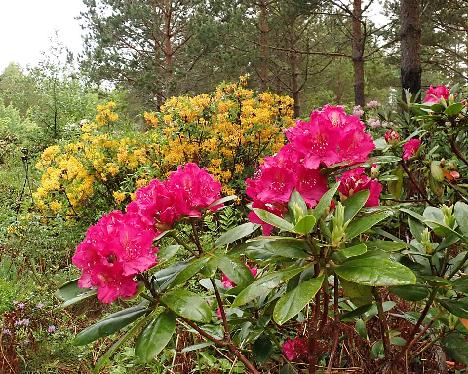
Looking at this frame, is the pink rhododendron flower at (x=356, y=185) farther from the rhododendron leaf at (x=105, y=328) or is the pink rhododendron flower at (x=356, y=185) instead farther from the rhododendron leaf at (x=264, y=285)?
the rhododendron leaf at (x=105, y=328)

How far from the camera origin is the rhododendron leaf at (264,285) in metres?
0.96

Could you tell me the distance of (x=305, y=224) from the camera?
89cm

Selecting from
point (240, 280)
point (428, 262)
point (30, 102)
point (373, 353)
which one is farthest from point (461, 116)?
point (30, 102)

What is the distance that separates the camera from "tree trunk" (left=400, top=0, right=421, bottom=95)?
16.4ft

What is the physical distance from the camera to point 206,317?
976 millimetres

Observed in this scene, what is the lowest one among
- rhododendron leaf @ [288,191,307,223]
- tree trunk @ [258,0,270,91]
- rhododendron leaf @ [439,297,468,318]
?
rhododendron leaf @ [439,297,468,318]

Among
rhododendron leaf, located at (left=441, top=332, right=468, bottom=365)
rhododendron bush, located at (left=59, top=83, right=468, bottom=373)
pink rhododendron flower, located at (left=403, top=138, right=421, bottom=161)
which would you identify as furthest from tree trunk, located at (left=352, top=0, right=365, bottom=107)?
rhododendron bush, located at (left=59, top=83, right=468, bottom=373)

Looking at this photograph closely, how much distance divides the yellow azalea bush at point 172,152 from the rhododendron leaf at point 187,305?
3.32 metres

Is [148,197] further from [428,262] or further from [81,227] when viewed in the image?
[81,227]

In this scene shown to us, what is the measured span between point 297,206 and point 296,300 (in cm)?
18

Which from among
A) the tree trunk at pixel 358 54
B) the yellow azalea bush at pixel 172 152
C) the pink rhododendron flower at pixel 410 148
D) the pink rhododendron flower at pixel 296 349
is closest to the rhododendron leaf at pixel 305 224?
the pink rhododendron flower at pixel 296 349

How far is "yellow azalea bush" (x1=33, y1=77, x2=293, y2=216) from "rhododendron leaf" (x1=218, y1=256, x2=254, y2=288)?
325 cm

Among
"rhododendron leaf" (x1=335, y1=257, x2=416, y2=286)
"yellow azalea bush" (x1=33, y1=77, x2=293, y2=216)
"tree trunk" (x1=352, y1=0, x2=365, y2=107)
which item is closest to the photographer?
"rhododendron leaf" (x1=335, y1=257, x2=416, y2=286)

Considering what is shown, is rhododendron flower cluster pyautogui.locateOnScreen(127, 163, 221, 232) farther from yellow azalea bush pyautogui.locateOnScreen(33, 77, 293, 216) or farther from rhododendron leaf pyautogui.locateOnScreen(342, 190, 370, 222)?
yellow azalea bush pyautogui.locateOnScreen(33, 77, 293, 216)
